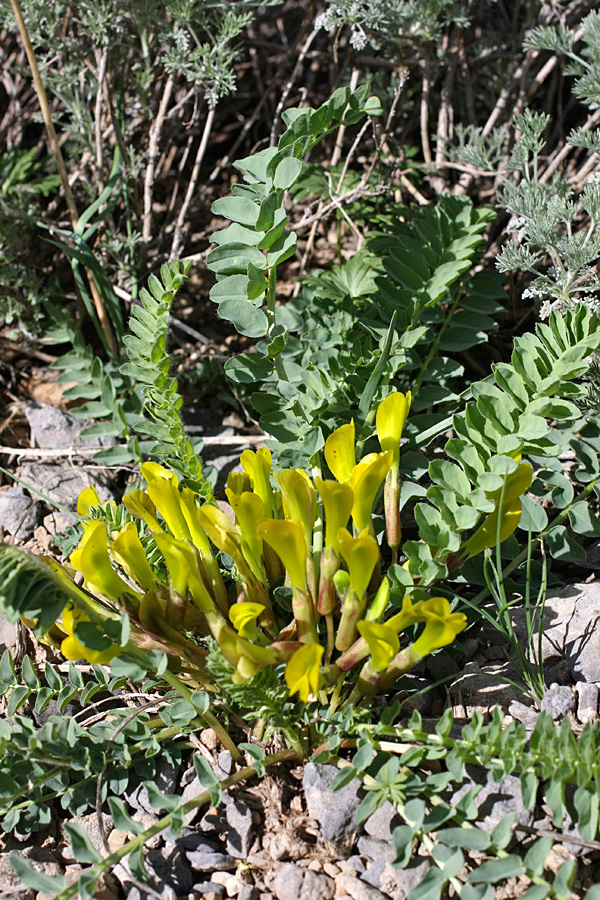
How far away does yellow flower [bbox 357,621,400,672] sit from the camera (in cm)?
153

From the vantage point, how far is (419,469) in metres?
2.17

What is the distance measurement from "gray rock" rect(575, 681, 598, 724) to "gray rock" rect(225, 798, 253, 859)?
0.81 m

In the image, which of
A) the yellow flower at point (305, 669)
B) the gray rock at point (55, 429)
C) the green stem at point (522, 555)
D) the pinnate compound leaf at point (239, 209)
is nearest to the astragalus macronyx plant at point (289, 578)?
the yellow flower at point (305, 669)

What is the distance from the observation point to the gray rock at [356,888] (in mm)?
1588

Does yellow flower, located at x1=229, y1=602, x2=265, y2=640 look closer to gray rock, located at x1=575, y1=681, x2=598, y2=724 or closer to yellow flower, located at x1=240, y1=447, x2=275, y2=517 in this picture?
yellow flower, located at x1=240, y1=447, x2=275, y2=517

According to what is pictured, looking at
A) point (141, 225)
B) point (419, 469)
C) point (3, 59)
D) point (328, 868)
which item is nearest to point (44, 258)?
point (141, 225)

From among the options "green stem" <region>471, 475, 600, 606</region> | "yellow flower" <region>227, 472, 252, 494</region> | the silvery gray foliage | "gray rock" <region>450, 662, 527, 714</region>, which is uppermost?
the silvery gray foliage

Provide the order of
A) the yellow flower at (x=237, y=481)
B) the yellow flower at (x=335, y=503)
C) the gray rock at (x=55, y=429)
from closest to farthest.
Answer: the yellow flower at (x=335, y=503)
the yellow flower at (x=237, y=481)
the gray rock at (x=55, y=429)

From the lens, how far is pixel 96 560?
1.66m

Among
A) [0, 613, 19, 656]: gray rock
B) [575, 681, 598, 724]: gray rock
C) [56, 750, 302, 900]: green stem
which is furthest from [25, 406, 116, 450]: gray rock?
[575, 681, 598, 724]: gray rock

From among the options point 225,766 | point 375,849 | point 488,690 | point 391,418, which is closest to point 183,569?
point 225,766

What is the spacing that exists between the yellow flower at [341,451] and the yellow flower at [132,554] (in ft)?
1.54

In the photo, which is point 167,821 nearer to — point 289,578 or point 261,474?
point 289,578

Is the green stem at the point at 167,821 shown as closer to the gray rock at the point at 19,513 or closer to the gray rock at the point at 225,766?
the gray rock at the point at 225,766
